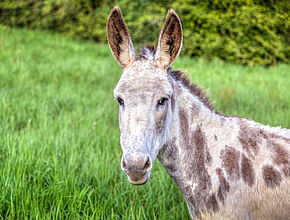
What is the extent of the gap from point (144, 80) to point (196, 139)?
0.57 meters

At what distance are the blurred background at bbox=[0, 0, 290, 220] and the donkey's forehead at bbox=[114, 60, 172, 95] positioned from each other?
60 centimetres

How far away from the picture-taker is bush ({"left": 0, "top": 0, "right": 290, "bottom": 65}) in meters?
7.35

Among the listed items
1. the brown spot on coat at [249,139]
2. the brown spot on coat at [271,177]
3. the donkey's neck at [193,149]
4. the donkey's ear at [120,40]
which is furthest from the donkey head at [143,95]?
the brown spot on coat at [271,177]

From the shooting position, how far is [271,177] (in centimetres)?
182

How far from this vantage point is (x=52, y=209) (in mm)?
2625

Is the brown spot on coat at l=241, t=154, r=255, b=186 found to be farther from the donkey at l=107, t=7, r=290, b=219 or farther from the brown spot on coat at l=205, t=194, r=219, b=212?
the brown spot on coat at l=205, t=194, r=219, b=212

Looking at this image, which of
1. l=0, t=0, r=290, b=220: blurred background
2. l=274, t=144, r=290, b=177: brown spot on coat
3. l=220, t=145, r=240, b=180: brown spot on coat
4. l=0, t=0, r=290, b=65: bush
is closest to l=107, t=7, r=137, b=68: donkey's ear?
l=0, t=0, r=290, b=220: blurred background

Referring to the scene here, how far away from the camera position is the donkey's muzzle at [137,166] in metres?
1.48

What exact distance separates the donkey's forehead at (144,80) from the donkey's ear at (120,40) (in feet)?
0.32

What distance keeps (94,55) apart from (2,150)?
22.4 ft

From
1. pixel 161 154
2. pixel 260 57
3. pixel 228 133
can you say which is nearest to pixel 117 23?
pixel 161 154

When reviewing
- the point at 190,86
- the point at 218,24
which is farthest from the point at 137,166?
the point at 218,24

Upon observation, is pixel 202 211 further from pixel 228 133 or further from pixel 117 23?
pixel 117 23

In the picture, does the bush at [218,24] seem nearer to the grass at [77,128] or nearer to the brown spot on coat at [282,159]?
the grass at [77,128]
